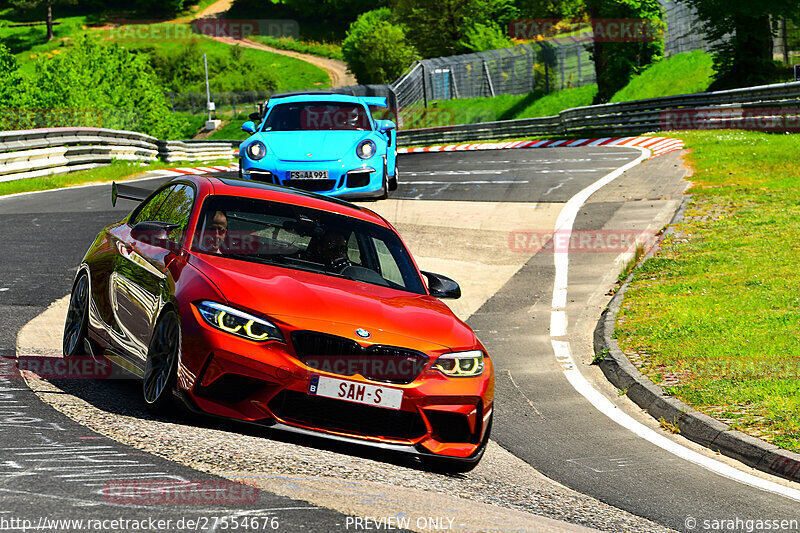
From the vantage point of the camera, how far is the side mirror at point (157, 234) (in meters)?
6.61

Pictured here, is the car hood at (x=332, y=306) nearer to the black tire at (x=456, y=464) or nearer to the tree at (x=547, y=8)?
the black tire at (x=456, y=464)

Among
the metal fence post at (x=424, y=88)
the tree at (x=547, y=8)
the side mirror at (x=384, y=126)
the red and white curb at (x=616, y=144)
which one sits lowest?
the red and white curb at (x=616, y=144)

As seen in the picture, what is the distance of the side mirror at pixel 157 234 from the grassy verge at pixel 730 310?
14.4ft

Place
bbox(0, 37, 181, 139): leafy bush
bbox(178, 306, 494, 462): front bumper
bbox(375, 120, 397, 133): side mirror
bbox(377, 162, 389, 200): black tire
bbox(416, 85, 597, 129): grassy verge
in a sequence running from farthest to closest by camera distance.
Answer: bbox(0, 37, 181, 139): leafy bush, bbox(416, 85, 597, 129): grassy verge, bbox(375, 120, 397, 133): side mirror, bbox(377, 162, 389, 200): black tire, bbox(178, 306, 494, 462): front bumper

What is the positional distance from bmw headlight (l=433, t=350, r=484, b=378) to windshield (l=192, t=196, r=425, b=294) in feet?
3.24

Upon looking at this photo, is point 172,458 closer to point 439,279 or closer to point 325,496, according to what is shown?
point 325,496

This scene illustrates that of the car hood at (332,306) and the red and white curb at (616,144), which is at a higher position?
the car hood at (332,306)

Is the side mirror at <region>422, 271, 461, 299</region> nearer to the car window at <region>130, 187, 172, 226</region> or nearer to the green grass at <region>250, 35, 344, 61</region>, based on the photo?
the car window at <region>130, 187, 172, 226</region>

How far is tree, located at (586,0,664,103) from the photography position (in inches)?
1767

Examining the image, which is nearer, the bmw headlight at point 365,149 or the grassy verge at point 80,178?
the bmw headlight at point 365,149

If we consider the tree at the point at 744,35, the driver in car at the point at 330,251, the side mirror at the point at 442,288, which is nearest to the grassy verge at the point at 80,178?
the driver in car at the point at 330,251

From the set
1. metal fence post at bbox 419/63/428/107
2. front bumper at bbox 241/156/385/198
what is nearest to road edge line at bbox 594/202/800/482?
front bumper at bbox 241/156/385/198

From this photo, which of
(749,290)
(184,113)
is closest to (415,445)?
(749,290)

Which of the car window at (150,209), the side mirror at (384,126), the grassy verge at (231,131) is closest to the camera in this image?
the car window at (150,209)
